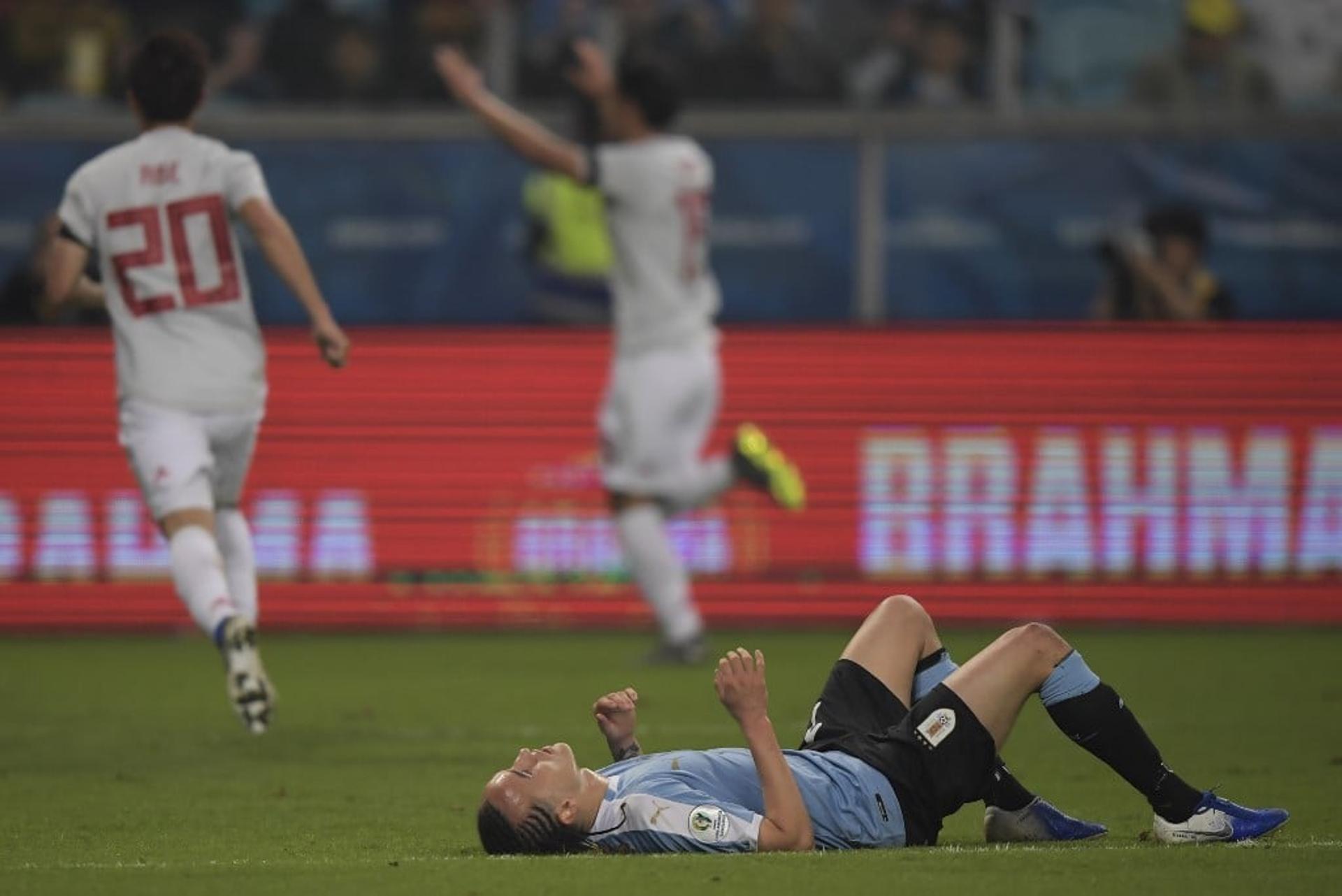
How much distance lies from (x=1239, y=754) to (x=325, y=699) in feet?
13.4

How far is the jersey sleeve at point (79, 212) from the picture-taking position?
936 centimetres

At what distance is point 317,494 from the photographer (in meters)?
14.4

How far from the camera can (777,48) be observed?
51.7 feet

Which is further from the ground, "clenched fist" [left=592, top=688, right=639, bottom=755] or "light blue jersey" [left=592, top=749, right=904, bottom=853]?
"clenched fist" [left=592, top=688, right=639, bottom=755]

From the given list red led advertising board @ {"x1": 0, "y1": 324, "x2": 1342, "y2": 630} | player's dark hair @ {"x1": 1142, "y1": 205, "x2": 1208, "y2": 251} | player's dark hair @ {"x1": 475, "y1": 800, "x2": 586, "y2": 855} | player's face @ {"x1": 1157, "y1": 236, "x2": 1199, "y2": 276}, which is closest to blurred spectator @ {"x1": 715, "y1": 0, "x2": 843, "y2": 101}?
red led advertising board @ {"x1": 0, "y1": 324, "x2": 1342, "y2": 630}

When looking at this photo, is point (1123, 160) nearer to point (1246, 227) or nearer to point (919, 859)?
point (1246, 227)

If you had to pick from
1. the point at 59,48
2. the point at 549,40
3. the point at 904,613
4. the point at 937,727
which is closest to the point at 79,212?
the point at 904,613

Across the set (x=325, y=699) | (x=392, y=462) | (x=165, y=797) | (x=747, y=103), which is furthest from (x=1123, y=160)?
(x=165, y=797)

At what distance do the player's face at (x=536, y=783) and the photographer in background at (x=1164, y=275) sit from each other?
29.9 ft

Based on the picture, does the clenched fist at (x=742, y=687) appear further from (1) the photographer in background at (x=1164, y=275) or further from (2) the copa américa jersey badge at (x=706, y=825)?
(1) the photographer in background at (x=1164, y=275)

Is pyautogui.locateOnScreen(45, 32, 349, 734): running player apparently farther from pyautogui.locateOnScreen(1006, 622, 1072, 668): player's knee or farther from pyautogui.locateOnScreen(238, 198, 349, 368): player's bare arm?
pyautogui.locateOnScreen(1006, 622, 1072, 668): player's knee

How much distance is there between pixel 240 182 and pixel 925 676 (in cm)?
360

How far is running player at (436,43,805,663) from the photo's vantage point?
12289mm

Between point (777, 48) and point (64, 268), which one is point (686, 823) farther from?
point (777, 48)
